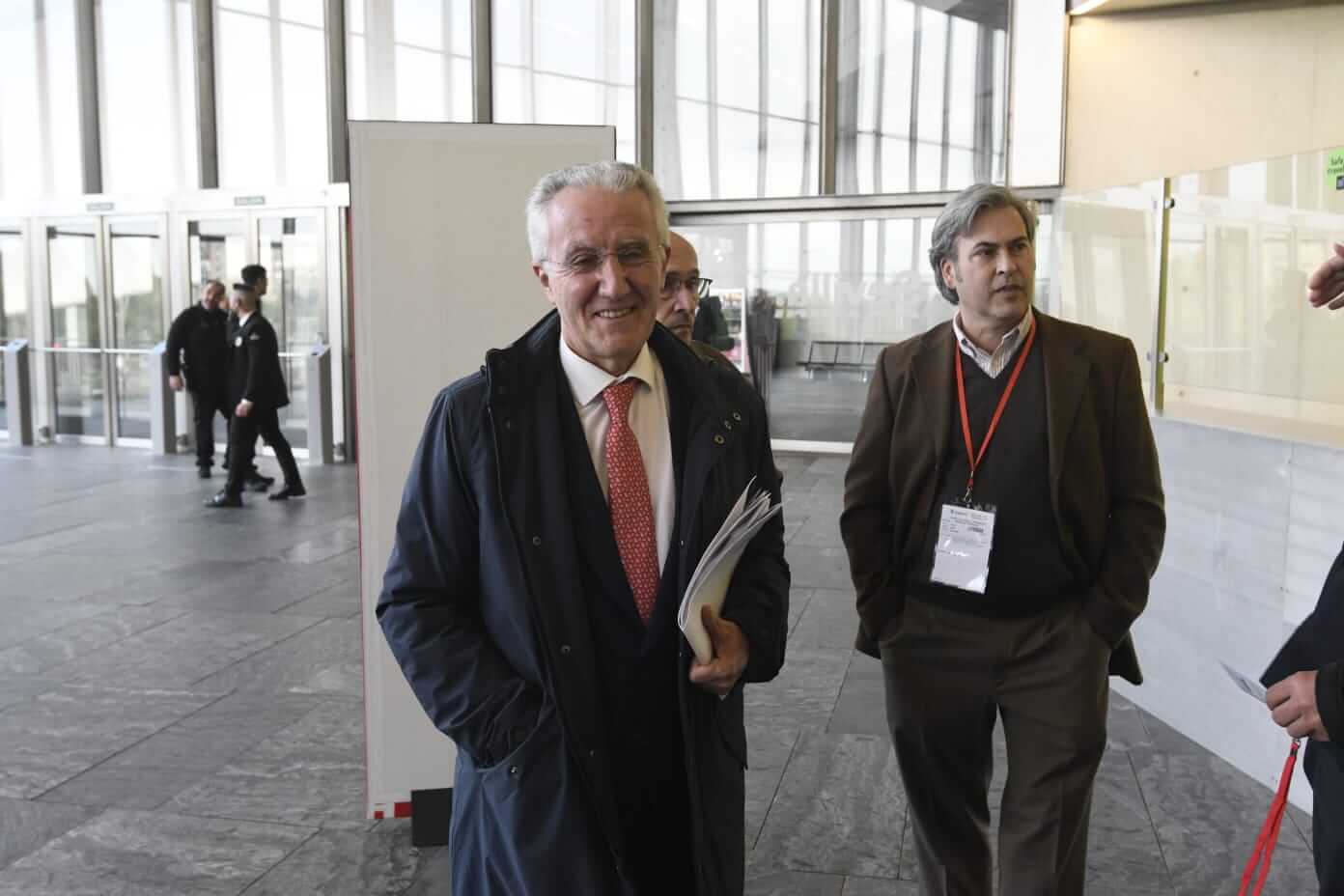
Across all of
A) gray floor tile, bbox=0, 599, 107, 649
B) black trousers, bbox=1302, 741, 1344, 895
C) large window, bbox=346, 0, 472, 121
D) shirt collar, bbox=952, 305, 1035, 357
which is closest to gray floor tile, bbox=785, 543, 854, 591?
gray floor tile, bbox=0, 599, 107, 649

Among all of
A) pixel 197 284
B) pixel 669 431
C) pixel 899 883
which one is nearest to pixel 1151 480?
pixel 669 431

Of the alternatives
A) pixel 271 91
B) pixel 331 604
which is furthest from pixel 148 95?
pixel 331 604

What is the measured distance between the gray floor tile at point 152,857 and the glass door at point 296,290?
10664mm

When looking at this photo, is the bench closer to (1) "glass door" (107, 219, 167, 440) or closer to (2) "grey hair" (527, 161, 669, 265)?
(1) "glass door" (107, 219, 167, 440)

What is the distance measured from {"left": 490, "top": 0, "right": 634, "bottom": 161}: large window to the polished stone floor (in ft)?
26.6

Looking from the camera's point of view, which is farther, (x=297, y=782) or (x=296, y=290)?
(x=296, y=290)

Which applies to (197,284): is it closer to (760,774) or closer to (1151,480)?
(760,774)

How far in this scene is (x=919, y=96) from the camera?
13.2 m

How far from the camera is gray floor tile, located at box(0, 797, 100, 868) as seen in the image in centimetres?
393

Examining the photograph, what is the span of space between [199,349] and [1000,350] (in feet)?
35.3

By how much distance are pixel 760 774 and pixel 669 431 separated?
9.02ft

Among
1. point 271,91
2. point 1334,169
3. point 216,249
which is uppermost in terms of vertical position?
point 271,91

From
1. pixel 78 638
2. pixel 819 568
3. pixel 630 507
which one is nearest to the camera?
pixel 630 507

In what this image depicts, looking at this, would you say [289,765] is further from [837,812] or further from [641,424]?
[641,424]
